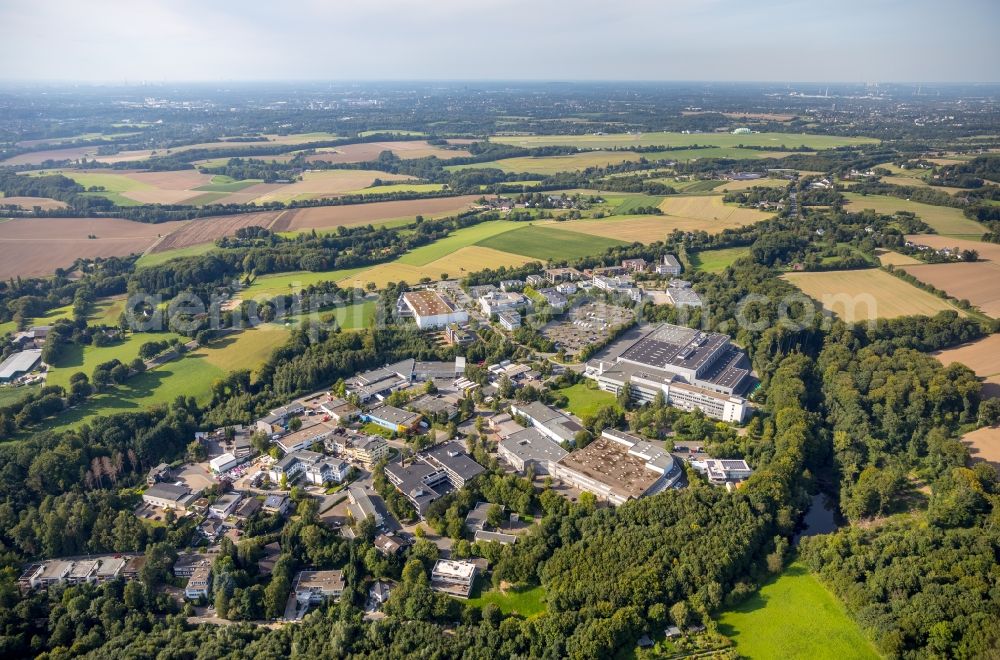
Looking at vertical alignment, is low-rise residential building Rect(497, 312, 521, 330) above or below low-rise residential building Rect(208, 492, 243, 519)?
above

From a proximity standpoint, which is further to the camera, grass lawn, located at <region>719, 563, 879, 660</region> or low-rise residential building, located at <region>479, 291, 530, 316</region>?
low-rise residential building, located at <region>479, 291, 530, 316</region>

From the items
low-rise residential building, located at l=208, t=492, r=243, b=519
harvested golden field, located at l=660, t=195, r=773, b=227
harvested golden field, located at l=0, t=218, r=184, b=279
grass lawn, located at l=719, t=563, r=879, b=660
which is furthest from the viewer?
harvested golden field, located at l=660, t=195, r=773, b=227

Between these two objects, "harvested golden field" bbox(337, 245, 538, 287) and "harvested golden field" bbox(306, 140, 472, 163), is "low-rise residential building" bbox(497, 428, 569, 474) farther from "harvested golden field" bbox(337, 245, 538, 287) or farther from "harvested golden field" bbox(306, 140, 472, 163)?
"harvested golden field" bbox(306, 140, 472, 163)

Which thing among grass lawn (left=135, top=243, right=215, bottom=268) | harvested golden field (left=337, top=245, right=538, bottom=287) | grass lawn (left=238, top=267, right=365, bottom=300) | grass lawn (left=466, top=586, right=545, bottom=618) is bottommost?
grass lawn (left=466, top=586, right=545, bottom=618)

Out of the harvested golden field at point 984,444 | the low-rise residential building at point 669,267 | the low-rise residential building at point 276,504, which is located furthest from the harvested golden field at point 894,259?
the low-rise residential building at point 276,504

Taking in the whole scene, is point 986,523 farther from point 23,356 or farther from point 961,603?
point 23,356

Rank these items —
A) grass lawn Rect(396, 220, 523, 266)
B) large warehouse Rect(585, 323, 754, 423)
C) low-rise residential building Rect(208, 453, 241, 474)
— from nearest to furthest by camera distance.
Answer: low-rise residential building Rect(208, 453, 241, 474)
large warehouse Rect(585, 323, 754, 423)
grass lawn Rect(396, 220, 523, 266)

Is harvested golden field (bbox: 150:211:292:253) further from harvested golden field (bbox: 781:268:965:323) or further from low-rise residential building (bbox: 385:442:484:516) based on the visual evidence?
harvested golden field (bbox: 781:268:965:323)

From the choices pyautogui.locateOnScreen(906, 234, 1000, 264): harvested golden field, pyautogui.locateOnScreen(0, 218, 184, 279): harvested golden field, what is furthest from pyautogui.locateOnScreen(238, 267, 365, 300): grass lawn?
pyautogui.locateOnScreen(906, 234, 1000, 264): harvested golden field
